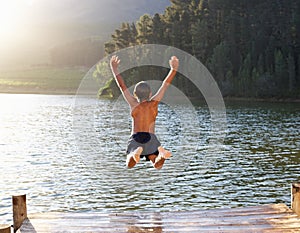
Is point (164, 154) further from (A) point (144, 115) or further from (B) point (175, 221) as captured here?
(B) point (175, 221)

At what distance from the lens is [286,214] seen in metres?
10.8

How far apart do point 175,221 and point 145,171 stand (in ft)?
46.5

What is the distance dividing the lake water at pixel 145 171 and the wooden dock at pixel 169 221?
251 inches

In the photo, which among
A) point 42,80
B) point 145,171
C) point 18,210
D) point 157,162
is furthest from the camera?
point 42,80

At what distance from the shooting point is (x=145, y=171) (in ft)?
80.6

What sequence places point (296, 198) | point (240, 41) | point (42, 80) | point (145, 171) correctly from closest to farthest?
point (296, 198)
point (145, 171)
point (240, 41)
point (42, 80)

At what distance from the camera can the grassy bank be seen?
156 meters

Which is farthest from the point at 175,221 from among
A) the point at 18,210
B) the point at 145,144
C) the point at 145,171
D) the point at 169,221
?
the point at 145,171

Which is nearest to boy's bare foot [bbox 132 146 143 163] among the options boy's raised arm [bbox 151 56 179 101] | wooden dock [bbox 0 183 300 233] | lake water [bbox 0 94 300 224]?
boy's raised arm [bbox 151 56 179 101]

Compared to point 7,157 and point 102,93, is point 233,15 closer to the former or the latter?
point 102,93

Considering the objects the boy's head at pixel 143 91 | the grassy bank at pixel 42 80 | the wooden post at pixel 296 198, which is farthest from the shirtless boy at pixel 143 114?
the grassy bank at pixel 42 80

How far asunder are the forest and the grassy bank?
6265 cm

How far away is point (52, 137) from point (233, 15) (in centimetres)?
5940

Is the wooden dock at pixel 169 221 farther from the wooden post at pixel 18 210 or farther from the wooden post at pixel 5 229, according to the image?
the wooden post at pixel 5 229
